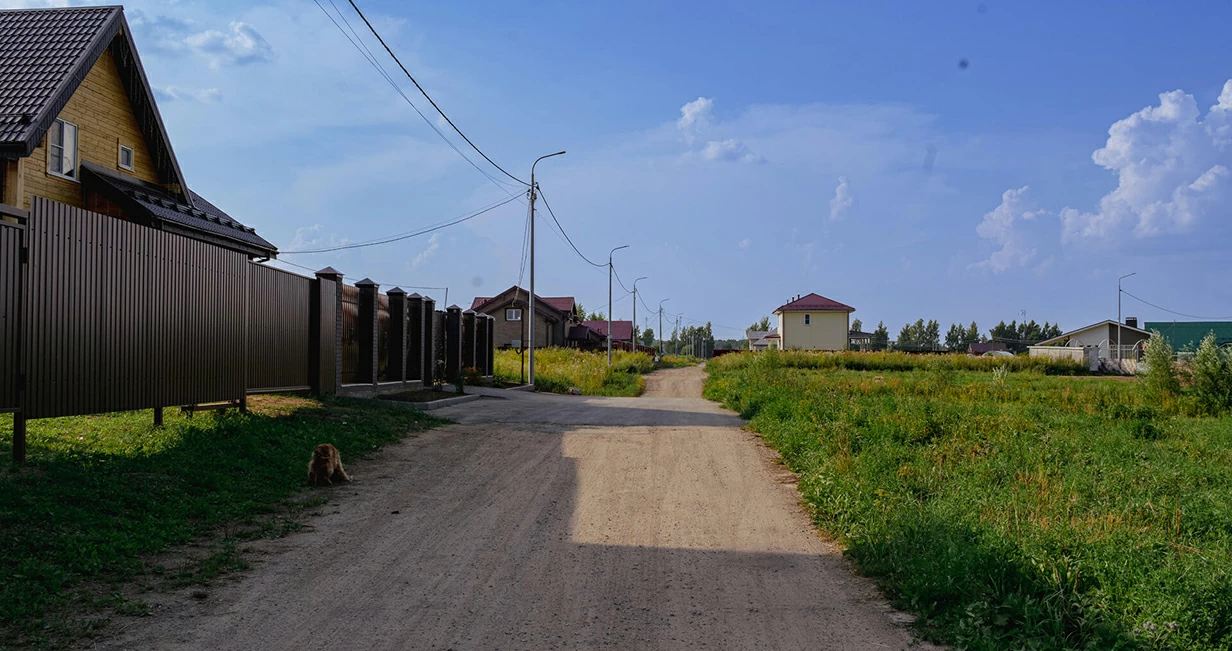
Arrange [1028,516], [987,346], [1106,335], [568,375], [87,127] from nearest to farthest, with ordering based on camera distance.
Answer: [1028,516]
[87,127]
[568,375]
[1106,335]
[987,346]

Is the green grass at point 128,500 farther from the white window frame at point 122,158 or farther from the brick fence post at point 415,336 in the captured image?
the brick fence post at point 415,336

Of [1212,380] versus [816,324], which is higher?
[816,324]

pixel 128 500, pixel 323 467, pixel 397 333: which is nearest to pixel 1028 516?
pixel 323 467

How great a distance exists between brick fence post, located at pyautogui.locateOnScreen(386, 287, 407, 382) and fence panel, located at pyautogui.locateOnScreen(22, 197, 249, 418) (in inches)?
286

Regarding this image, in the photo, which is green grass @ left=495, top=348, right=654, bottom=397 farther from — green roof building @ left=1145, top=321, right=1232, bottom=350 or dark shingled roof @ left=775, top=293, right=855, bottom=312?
green roof building @ left=1145, top=321, right=1232, bottom=350

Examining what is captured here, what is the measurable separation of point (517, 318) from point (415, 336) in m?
38.7

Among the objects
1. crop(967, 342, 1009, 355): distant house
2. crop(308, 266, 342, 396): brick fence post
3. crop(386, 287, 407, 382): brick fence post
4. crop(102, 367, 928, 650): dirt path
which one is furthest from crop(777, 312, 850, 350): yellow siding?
crop(102, 367, 928, 650): dirt path

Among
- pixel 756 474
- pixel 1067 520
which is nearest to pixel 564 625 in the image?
pixel 1067 520

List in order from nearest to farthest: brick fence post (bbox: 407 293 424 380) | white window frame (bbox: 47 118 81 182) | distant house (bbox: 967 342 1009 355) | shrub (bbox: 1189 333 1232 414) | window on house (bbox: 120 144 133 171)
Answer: white window frame (bbox: 47 118 81 182), window on house (bbox: 120 144 133 171), shrub (bbox: 1189 333 1232 414), brick fence post (bbox: 407 293 424 380), distant house (bbox: 967 342 1009 355)

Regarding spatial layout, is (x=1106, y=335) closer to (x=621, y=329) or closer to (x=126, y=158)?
(x=621, y=329)

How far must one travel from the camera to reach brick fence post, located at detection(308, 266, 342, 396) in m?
15.4

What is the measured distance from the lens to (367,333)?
706 inches

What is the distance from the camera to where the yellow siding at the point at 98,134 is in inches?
546

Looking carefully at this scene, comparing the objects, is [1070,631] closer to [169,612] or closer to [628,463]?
[169,612]
